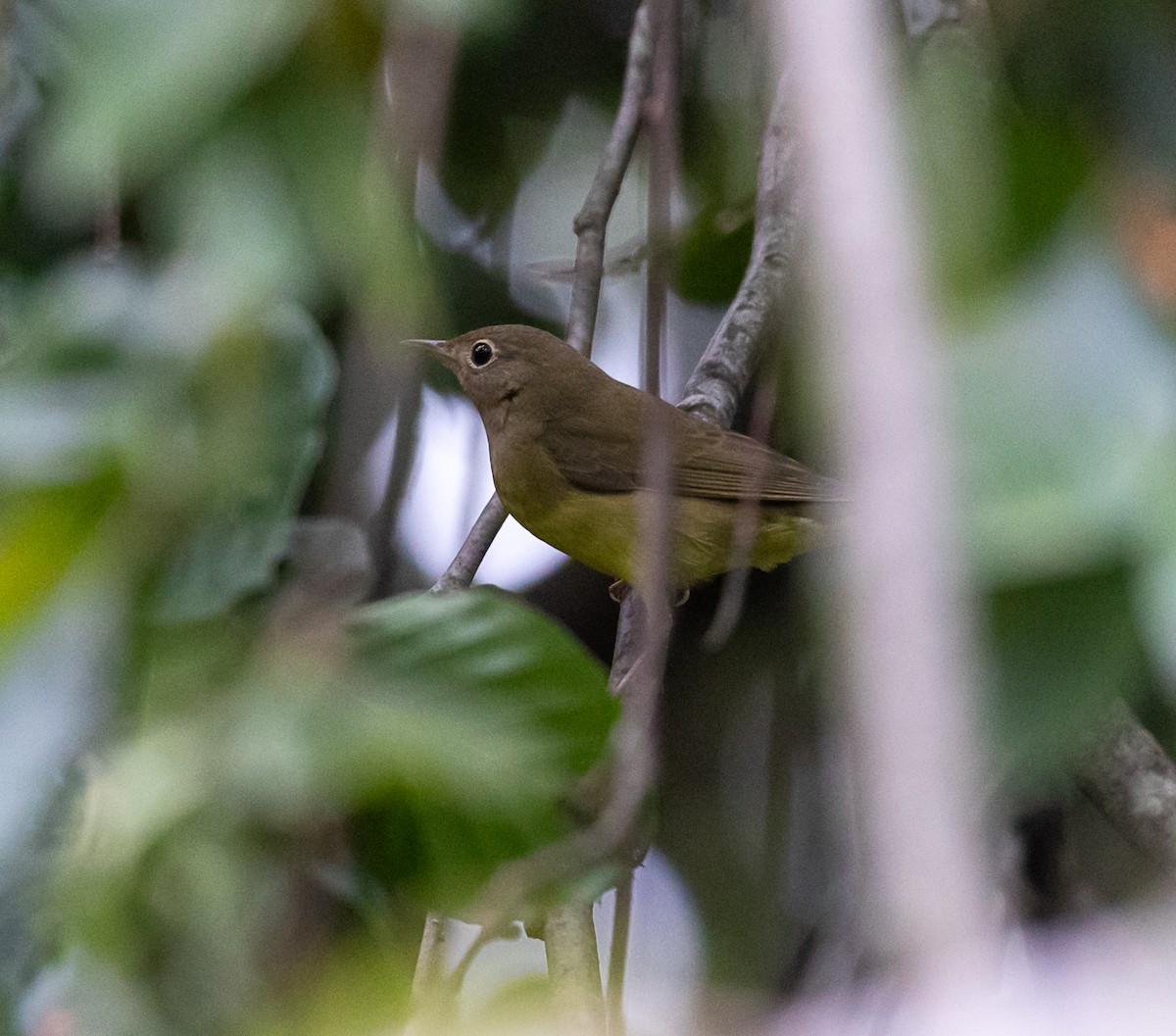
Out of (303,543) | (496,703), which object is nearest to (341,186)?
(496,703)

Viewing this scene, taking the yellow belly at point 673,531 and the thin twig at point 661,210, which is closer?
the thin twig at point 661,210

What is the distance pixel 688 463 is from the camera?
13.4 ft

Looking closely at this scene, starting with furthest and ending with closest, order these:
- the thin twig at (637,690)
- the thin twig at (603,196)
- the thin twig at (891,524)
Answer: the thin twig at (603,196) < the thin twig at (637,690) < the thin twig at (891,524)

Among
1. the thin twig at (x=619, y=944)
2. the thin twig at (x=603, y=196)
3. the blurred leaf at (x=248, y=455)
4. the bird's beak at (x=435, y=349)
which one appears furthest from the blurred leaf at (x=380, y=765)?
the bird's beak at (x=435, y=349)

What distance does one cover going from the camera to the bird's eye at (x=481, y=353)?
14.2 feet

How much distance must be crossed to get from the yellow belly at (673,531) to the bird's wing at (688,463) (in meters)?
0.08

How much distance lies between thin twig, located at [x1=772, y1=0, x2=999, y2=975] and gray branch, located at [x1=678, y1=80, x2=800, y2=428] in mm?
2828

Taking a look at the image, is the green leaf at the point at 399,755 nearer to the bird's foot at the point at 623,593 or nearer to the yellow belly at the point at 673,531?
the yellow belly at the point at 673,531

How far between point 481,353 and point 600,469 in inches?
20.9

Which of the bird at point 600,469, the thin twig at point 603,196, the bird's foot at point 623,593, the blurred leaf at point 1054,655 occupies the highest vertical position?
the thin twig at point 603,196

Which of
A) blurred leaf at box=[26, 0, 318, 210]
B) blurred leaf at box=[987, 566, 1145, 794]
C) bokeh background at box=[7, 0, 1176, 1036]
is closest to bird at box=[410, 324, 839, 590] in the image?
bokeh background at box=[7, 0, 1176, 1036]

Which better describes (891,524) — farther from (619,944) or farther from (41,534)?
(41,534)

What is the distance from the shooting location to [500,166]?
431 centimetres

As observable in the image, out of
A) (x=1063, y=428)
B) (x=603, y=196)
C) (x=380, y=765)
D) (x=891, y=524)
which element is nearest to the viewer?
(x=891, y=524)
